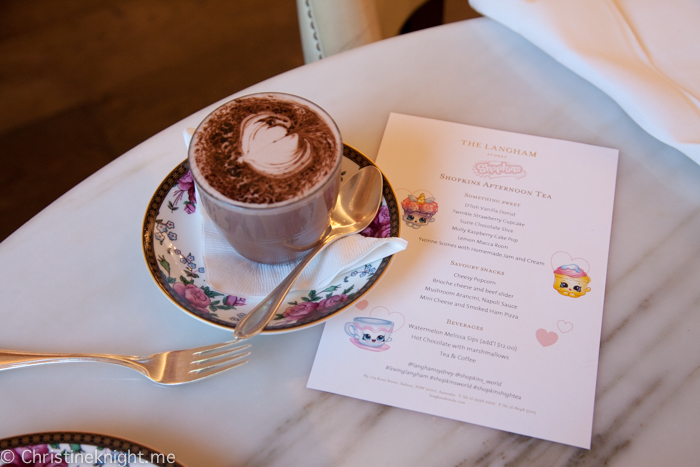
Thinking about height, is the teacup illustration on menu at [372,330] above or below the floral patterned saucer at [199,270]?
below

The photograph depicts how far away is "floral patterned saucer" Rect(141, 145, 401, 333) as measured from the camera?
542mm

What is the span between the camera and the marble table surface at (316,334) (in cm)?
50

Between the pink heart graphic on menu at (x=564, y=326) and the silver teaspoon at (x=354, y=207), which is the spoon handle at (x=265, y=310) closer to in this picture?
the silver teaspoon at (x=354, y=207)

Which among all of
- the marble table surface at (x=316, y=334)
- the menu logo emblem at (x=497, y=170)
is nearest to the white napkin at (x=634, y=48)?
the marble table surface at (x=316, y=334)

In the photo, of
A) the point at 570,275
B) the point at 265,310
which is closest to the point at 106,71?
the point at 265,310

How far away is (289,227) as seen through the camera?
0.53 meters

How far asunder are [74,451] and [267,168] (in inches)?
12.9

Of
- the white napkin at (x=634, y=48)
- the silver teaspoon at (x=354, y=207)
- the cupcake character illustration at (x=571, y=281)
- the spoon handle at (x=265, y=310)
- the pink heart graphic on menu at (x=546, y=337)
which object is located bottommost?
the pink heart graphic on menu at (x=546, y=337)

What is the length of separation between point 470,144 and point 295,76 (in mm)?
289

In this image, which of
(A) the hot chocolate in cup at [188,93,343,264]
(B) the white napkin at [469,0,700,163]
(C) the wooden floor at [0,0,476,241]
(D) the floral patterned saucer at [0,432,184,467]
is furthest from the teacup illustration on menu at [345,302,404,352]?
(C) the wooden floor at [0,0,476,241]

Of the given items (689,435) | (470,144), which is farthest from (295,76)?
(689,435)

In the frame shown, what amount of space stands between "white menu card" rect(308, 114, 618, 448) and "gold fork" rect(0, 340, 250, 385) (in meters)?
0.10

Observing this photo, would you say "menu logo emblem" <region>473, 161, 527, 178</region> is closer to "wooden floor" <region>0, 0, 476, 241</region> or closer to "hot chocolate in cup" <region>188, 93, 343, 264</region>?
"hot chocolate in cup" <region>188, 93, 343, 264</region>

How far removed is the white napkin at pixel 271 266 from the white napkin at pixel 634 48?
43cm
